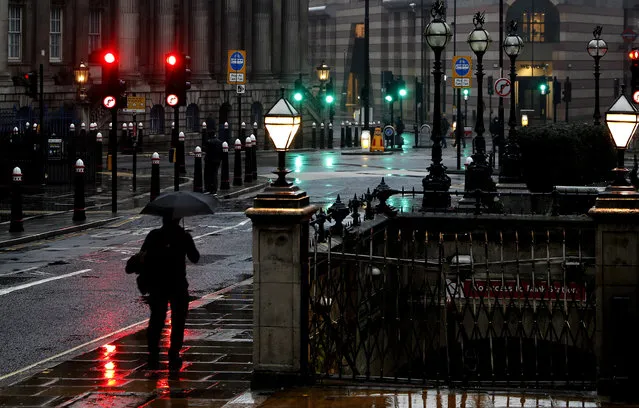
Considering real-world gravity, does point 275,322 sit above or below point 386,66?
below

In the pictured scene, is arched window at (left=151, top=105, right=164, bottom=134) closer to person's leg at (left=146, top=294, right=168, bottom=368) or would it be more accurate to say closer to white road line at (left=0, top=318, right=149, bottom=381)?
A: white road line at (left=0, top=318, right=149, bottom=381)

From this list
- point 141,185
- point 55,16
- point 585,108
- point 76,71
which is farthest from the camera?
point 585,108

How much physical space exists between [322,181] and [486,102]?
6404cm

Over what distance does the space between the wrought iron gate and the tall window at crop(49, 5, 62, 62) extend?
43794 mm

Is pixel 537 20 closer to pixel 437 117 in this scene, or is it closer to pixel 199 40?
pixel 199 40

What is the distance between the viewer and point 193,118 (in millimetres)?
70625

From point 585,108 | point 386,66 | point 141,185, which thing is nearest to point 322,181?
point 141,185

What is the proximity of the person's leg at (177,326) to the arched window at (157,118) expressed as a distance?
176ft

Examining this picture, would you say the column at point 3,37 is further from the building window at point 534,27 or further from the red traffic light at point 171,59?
the building window at point 534,27

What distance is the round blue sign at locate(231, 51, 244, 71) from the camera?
4722cm

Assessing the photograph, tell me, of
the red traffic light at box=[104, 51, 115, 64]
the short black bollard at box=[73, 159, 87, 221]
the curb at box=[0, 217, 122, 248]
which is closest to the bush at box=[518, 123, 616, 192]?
the curb at box=[0, 217, 122, 248]

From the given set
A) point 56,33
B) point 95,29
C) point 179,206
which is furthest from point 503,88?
point 95,29

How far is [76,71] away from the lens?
59438mm

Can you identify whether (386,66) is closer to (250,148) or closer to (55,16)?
(55,16)
